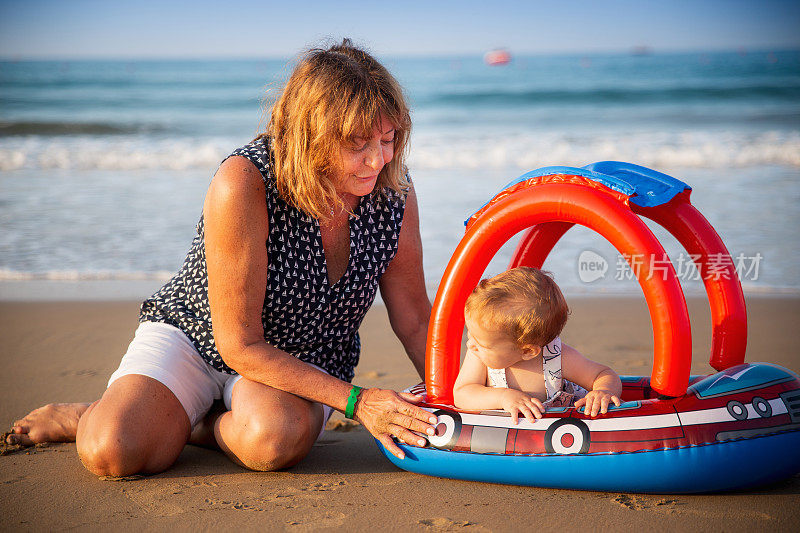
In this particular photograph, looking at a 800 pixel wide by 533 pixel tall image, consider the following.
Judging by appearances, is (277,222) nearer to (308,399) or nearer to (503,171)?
(308,399)

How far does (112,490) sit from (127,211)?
540 centimetres

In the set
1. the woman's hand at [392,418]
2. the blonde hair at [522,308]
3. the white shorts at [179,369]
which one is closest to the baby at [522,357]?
the blonde hair at [522,308]

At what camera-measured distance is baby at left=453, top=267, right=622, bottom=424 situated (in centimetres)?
253

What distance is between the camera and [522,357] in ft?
8.64

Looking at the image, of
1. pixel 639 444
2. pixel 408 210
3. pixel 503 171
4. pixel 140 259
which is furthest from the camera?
pixel 503 171

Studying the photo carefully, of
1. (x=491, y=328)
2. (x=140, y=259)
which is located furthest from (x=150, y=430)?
(x=140, y=259)

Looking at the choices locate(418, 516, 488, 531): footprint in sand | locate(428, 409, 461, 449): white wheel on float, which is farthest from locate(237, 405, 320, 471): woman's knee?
locate(418, 516, 488, 531): footprint in sand

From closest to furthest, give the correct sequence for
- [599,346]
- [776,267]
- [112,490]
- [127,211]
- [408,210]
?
[112,490]
[408,210]
[599,346]
[776,267]
[127,211]

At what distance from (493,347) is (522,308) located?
176 mm

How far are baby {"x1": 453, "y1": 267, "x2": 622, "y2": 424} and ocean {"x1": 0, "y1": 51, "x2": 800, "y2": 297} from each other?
0.88 meters

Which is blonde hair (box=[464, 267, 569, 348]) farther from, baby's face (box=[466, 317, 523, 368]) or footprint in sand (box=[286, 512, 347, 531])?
footprint in sand (box=[286, 512, 347, 531])

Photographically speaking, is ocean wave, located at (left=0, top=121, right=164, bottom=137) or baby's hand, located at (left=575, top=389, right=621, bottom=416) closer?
baby's hand, located at (left=575, top=389, right=621, bottom=416)

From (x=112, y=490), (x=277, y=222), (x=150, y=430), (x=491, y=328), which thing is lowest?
(x=112, y=490)

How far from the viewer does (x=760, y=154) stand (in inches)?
412
